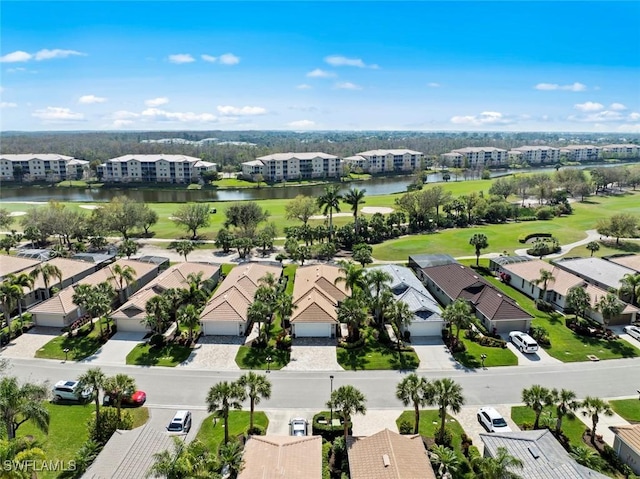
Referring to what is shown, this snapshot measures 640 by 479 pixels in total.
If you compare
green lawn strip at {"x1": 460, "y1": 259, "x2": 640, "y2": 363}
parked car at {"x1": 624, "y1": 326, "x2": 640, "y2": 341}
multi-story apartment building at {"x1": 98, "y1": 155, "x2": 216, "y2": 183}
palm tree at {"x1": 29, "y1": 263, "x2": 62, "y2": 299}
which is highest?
multi-story apartment building at {"x1": 98, "y1": 155, "x2": 216, "y2": 183}

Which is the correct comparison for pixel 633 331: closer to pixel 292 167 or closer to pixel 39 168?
pixel 292 167

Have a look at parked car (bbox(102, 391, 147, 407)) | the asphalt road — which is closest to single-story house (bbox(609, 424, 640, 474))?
the asphalt road

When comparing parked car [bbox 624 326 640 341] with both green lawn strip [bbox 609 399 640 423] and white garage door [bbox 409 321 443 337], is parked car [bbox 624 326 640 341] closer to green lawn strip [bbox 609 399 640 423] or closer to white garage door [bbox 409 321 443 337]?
green lawn strip [bbox 609 399 640 423]

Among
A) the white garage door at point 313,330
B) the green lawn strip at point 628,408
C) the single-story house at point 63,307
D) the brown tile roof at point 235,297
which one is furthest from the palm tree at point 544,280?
the single-story house at point 63,307

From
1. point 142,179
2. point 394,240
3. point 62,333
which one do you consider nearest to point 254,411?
point 62,333

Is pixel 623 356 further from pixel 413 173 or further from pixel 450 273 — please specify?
pixel 413 173

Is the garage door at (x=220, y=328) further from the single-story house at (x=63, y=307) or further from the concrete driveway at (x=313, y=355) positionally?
the single-story house at (x=63, y=307)

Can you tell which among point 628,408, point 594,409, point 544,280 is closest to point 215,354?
point 594,409
